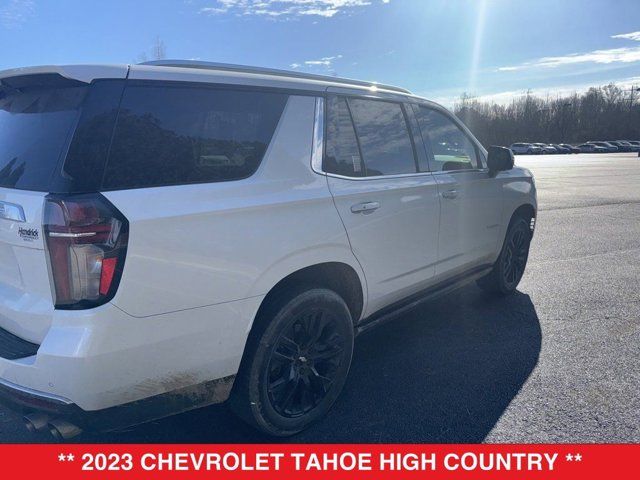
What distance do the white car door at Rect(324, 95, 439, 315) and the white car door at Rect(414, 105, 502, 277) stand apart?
19cm

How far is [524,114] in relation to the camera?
10512 centimetres

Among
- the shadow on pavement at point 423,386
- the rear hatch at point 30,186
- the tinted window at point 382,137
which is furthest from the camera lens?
the tinted window at point 382,137

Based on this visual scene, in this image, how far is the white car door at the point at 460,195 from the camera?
12.5ft

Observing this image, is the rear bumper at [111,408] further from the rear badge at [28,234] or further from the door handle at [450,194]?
the door handle at [450,194]

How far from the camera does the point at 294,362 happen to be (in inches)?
107

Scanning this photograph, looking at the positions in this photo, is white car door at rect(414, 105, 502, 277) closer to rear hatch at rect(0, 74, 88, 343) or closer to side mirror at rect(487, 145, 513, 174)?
side mirror at rect(487, 145, 513, 174)

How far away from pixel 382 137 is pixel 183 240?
5.78ft

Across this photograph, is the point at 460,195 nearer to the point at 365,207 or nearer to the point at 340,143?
the point at 365,207

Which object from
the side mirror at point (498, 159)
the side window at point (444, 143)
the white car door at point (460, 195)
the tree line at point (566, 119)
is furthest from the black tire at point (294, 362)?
the tree line at point (566, 119)

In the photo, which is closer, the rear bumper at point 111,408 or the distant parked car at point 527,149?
the rear bumper at point 111,408

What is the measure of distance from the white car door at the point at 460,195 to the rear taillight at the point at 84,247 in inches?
98.4

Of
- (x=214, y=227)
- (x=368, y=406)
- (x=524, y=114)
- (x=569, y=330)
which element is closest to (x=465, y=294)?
(x=569, y=330)

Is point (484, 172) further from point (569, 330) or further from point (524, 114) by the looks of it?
point (524, 114)

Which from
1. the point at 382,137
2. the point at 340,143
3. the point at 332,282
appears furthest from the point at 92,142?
the point at 382,137
